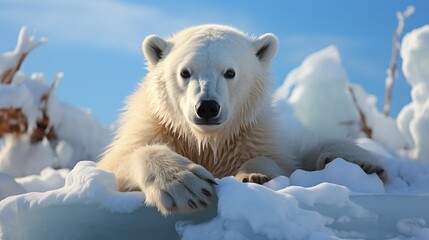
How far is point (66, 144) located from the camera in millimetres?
10766

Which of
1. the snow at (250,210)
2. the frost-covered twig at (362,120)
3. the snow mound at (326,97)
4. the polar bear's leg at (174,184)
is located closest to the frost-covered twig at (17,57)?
the snow mound at (326,97)

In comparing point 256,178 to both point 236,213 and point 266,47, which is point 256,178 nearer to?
point 236,213

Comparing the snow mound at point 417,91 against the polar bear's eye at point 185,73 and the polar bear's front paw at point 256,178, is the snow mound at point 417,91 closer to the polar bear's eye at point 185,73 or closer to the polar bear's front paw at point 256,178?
the polar bear's eye at point 185,73

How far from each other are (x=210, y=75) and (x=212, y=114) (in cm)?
26

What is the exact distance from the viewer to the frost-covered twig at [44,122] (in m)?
10.3

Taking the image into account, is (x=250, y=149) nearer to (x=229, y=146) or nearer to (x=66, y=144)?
(x=229, y=146)

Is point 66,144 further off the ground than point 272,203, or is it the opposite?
point 272,203

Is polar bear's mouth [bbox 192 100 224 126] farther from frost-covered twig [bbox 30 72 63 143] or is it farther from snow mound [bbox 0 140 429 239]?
frost-covered twig [bbox 30 72 63 143]

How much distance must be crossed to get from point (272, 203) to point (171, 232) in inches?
19.7

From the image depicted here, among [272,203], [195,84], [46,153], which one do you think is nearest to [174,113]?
[195,84]

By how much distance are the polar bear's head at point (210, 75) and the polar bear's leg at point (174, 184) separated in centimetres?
52

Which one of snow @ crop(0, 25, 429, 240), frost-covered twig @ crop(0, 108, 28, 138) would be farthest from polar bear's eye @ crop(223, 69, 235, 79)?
frost-covered twig @ crop(0, 108, 28, 138)

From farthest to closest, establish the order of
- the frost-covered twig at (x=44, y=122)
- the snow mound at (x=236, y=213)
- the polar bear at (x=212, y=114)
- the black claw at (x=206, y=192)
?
the frost-covered twig at (x=44, y=122) → the polar bear at (x=212, y=114) → the black claw at (x=206, y=192) → the snow mound at (x=236, y=213)

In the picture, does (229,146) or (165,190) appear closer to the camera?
(165,190)
